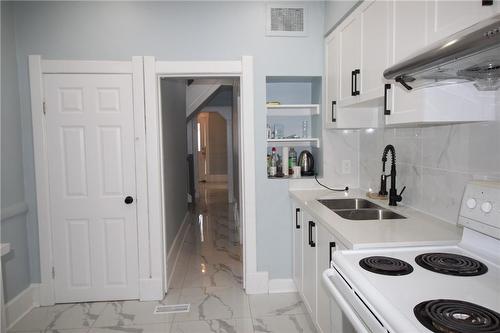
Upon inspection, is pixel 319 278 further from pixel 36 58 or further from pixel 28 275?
pixel 36 58

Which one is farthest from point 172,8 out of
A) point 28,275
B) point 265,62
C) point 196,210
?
point 196,210

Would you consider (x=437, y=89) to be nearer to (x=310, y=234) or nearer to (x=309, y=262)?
(x=310, y=234)

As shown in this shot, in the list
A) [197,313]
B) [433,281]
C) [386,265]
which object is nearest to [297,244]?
[197,313]

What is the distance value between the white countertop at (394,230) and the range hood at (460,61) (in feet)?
2.34

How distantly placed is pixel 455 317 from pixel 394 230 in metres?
0.82

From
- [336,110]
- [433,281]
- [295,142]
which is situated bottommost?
[433,281]

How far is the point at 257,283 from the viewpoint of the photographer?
299 centimetres

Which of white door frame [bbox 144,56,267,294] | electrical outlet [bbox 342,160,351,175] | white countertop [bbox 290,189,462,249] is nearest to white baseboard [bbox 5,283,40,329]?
white door frame [bbox 144,56,267,294]

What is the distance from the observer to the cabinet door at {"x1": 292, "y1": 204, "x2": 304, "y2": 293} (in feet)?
8.78

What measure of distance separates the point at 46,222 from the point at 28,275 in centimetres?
49

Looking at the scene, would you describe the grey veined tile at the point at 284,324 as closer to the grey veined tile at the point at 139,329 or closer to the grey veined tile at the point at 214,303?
the grey veined tile at the point at 214,303

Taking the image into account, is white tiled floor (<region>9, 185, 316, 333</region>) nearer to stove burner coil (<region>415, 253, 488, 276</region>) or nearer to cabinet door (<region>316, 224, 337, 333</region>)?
cabinet door (<region>316, 224, 337, 333</region>)

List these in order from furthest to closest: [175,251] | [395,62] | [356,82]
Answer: [175,251], [356,82], [395,62]

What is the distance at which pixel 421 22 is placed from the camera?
150cm
